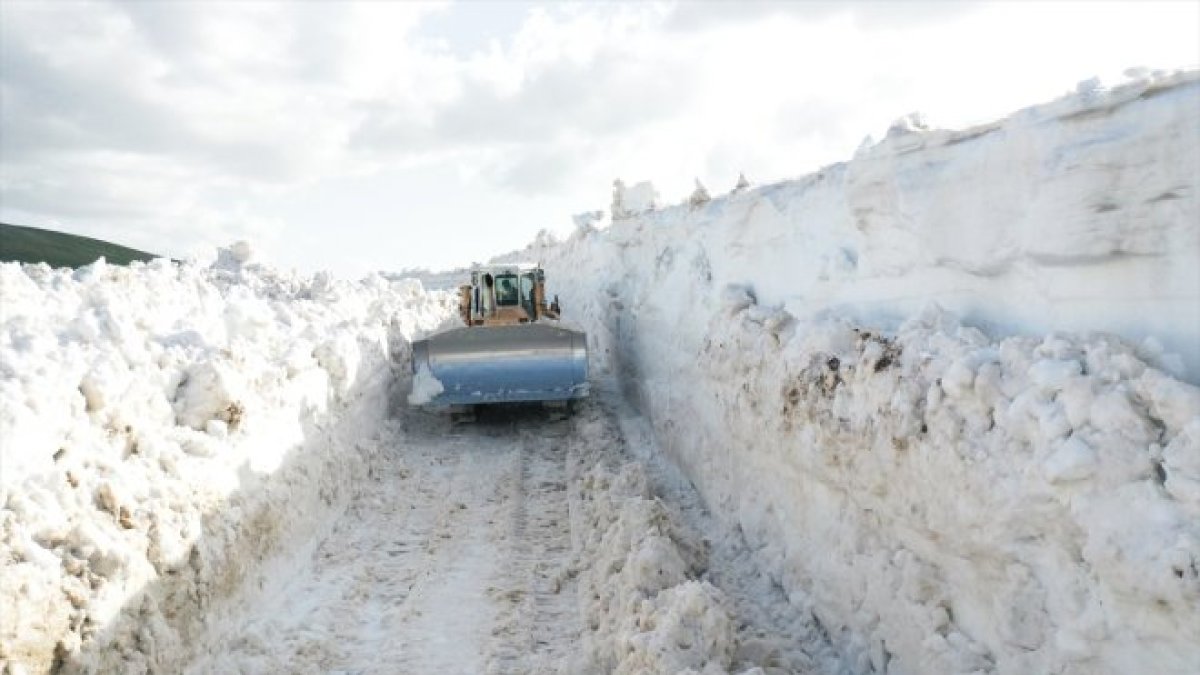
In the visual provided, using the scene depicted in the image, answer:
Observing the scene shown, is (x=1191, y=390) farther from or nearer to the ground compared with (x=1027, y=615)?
farther from the ground

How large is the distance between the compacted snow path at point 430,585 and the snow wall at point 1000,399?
1902 millimetres

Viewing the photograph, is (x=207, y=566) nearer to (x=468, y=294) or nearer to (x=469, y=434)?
(x=469, y=434)

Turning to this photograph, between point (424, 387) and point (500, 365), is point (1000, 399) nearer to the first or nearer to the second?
point (500, 365)

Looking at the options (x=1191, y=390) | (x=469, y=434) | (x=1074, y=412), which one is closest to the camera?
(x=1191, y=390)

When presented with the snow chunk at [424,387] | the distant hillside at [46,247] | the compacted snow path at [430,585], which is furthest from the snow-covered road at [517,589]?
the distant hillside at [46,247]

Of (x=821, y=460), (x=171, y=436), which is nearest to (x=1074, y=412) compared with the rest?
(x=821, y=460)

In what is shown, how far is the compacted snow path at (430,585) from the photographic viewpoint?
6426mm

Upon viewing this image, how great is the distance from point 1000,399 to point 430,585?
4892 millimetres

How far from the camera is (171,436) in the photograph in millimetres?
6750

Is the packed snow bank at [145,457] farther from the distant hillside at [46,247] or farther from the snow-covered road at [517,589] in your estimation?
the distant hillside at [46,247]

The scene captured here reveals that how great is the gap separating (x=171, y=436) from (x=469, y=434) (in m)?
6.63

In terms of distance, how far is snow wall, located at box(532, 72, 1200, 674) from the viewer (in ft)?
12.5

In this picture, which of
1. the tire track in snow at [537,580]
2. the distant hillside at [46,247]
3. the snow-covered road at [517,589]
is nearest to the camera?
the snow-covered road at [517,589]

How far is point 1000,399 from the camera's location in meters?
4.50
